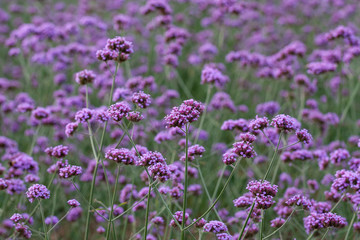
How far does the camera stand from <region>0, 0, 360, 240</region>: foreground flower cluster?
2684 mm

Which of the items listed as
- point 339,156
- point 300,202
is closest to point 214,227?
point 300,202

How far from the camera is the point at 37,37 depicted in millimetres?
5633

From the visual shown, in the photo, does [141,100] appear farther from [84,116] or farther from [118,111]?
[84,116]

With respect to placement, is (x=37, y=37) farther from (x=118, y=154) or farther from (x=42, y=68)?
(x=118, y=154)

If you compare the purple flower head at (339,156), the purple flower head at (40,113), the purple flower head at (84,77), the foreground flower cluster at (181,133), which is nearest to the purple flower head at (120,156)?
the foreground flower cluster at (181,133)

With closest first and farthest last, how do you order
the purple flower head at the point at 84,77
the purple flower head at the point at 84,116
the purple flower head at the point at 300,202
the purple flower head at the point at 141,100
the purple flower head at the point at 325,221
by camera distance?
the purple flower head at the point at 325,221
the purple flower head at the point at 300,202
the purple flower head at the point at 141,100
the purple flower head at the point at 84,116
the purple flower head at the point at 84,77

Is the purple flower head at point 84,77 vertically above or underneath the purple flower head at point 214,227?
above

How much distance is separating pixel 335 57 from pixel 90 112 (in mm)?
3073

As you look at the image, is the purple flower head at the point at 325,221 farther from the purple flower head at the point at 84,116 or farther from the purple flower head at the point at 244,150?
the purple flower head at the point at 84,116

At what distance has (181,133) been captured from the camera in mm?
3617

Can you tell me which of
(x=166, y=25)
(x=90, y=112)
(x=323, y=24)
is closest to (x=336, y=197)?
(x=90, y=112)

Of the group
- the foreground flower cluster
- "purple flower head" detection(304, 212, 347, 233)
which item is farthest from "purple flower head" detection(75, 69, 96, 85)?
"purple flower head" detection(304, 212, 347, 233)

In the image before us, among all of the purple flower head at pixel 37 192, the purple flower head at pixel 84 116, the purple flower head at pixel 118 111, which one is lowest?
the purple flower head at pixel 37 192

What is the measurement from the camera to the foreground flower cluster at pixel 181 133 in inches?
106
